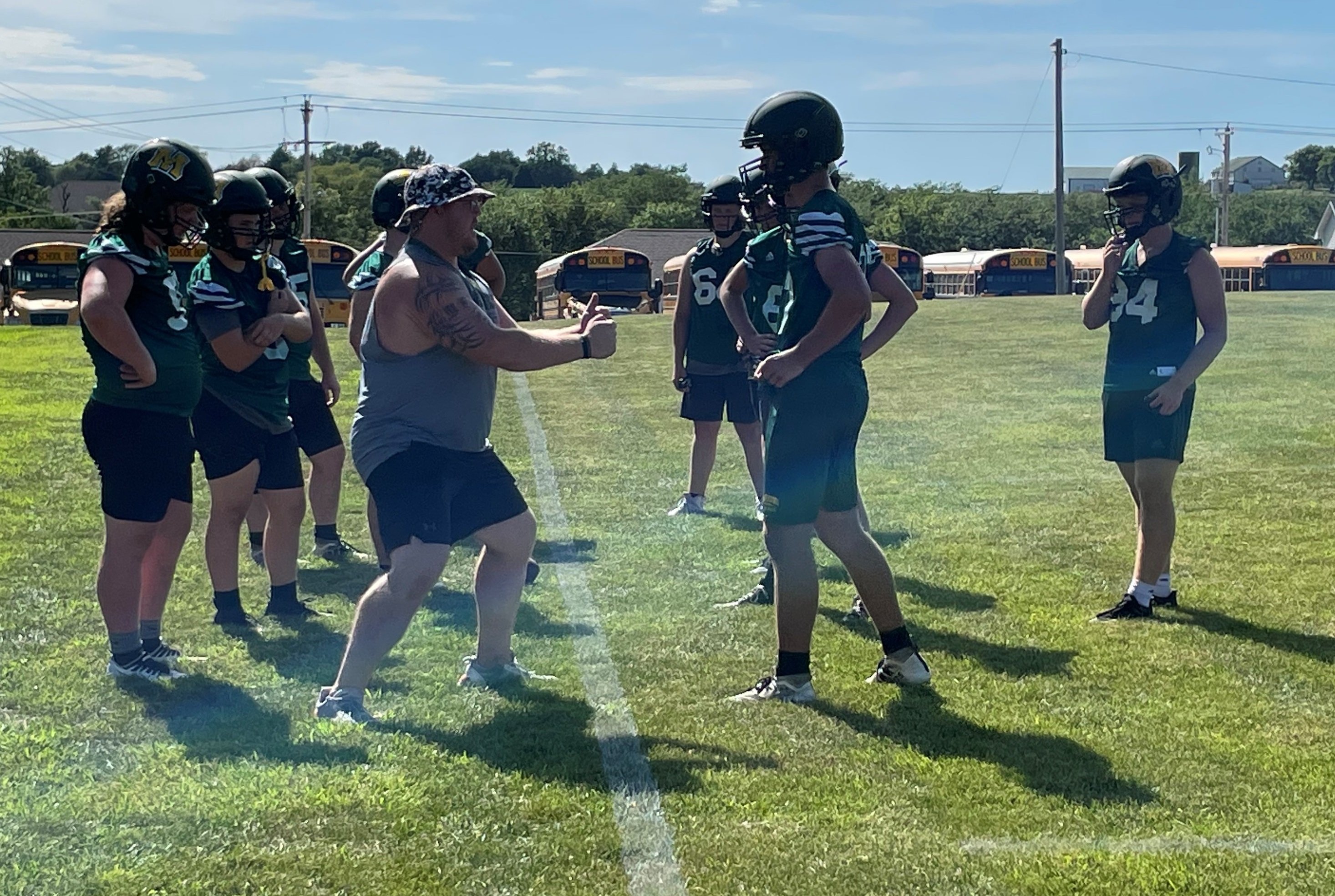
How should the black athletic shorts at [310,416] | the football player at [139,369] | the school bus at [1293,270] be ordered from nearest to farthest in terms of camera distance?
the football player at [139,369], the black athletic shorts at [310,416], the school bus at [1293,270]

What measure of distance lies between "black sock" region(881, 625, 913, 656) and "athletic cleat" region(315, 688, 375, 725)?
1922mm

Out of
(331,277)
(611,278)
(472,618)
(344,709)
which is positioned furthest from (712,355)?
(611,278)

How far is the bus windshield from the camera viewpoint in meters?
35.7

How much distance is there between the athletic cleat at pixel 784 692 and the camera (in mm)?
5004

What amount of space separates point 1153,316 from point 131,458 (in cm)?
443

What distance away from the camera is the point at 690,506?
30.6 ft

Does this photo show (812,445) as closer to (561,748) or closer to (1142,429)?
(561,748)

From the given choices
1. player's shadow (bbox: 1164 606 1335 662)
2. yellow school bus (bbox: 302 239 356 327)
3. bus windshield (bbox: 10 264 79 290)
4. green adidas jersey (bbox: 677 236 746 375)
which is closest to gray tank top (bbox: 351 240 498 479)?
player's shadow (bbox: 1164 606 1335 662)

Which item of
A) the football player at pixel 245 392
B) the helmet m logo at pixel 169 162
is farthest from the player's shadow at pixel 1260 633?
the helmet m logo at pixel 169 162

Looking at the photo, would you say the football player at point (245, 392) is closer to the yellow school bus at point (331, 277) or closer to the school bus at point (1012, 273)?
the yellow school bus at point (331, 277)

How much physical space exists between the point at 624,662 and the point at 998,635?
168 cm

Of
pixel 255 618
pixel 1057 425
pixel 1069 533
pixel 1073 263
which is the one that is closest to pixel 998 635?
pixel 1069 533

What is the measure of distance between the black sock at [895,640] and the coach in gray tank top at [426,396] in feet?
5.05

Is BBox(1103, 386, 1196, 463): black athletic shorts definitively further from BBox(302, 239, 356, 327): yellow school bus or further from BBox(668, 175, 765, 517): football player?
BBox(302, 239, 356, 327): yellow school bus
